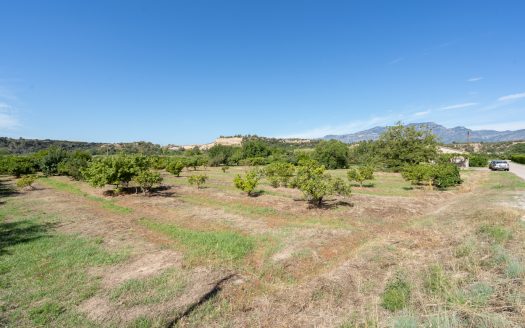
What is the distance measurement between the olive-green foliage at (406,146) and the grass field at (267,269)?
21.3 m

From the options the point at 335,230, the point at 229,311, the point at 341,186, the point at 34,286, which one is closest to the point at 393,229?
the point at 335,230

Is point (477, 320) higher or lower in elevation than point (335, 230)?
higher

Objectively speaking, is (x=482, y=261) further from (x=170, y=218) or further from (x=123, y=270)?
(x=170, y=218)

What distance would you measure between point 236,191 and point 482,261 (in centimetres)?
1857

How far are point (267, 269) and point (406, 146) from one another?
3547 cm

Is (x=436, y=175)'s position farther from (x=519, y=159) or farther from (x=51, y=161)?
(x=51, y=161)

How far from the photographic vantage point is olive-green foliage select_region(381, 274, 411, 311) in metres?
5.60

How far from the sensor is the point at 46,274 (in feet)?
25.6

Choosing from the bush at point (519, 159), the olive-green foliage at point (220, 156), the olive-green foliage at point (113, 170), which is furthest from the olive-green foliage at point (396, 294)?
the bush at point (519, 159)

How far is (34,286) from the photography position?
7.10m

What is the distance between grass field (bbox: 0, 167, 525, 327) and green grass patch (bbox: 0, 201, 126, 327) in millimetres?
36

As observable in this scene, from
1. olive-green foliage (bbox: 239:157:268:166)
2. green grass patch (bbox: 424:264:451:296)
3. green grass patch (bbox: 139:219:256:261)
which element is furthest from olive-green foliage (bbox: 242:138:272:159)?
green grass patch (bbox: 424:264:451:296)

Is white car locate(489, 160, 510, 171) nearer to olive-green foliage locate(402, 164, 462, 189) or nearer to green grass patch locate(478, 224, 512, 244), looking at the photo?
olive-green foliage locate(402, 164, 462, 189)

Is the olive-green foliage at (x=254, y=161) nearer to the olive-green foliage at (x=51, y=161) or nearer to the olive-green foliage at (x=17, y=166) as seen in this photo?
the olive-green foliage at (x=51, y=161)
